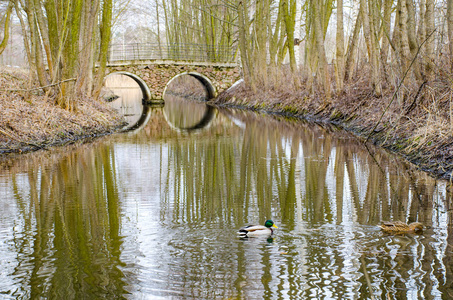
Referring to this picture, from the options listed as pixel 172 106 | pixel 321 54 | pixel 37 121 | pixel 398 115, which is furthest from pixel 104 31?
pixel 172 106

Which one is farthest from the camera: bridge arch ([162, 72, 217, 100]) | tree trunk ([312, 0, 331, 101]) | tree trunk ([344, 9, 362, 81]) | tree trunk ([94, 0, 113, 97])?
bridge arch ([162, 72, 217, 100])

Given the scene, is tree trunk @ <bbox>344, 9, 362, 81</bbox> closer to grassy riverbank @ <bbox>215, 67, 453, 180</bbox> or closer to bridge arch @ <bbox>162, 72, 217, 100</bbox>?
grassy riverbank @ <bbox>215, 67, 453, 180</bbox>

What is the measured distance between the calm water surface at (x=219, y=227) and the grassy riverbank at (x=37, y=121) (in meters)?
1.31

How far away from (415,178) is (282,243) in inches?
165

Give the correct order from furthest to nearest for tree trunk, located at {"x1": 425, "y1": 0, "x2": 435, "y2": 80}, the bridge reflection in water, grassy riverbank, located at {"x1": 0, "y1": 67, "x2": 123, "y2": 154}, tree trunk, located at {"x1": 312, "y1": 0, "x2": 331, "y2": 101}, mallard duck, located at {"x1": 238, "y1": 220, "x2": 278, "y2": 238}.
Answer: the bridge reflection in water → tree trunk, located at {"x1": 312, "y1": 0, "x2": 331, "y2": 101} → grassy riverbank, located at {"x1": 0, "y1": 67, "x2": 123, "y2": 154} → tree trunk, located at {"x1": 425, "y1": 0, "x2": 435, "y2": 80} → mallard duck, located at {"x1": 238, "y1": 220, "x2": 278, "y2": 238}

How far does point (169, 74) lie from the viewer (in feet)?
117

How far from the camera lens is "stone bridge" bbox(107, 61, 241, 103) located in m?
35.1

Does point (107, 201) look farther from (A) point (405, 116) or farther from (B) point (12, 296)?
(A) point (405, 116)

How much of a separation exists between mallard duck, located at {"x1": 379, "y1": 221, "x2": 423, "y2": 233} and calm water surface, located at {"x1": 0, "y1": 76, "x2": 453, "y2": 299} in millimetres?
96

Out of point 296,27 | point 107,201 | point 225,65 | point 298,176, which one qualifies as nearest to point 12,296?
point 107,201

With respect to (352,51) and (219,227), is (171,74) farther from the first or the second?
(219,227)

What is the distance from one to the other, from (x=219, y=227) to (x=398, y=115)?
759 cm

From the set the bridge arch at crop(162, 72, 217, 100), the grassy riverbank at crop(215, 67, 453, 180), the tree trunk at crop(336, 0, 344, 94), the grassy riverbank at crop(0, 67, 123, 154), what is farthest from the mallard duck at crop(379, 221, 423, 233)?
the bridge arch at crop(162, 72, 217, 100)

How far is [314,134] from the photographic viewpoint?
15.7 metres
